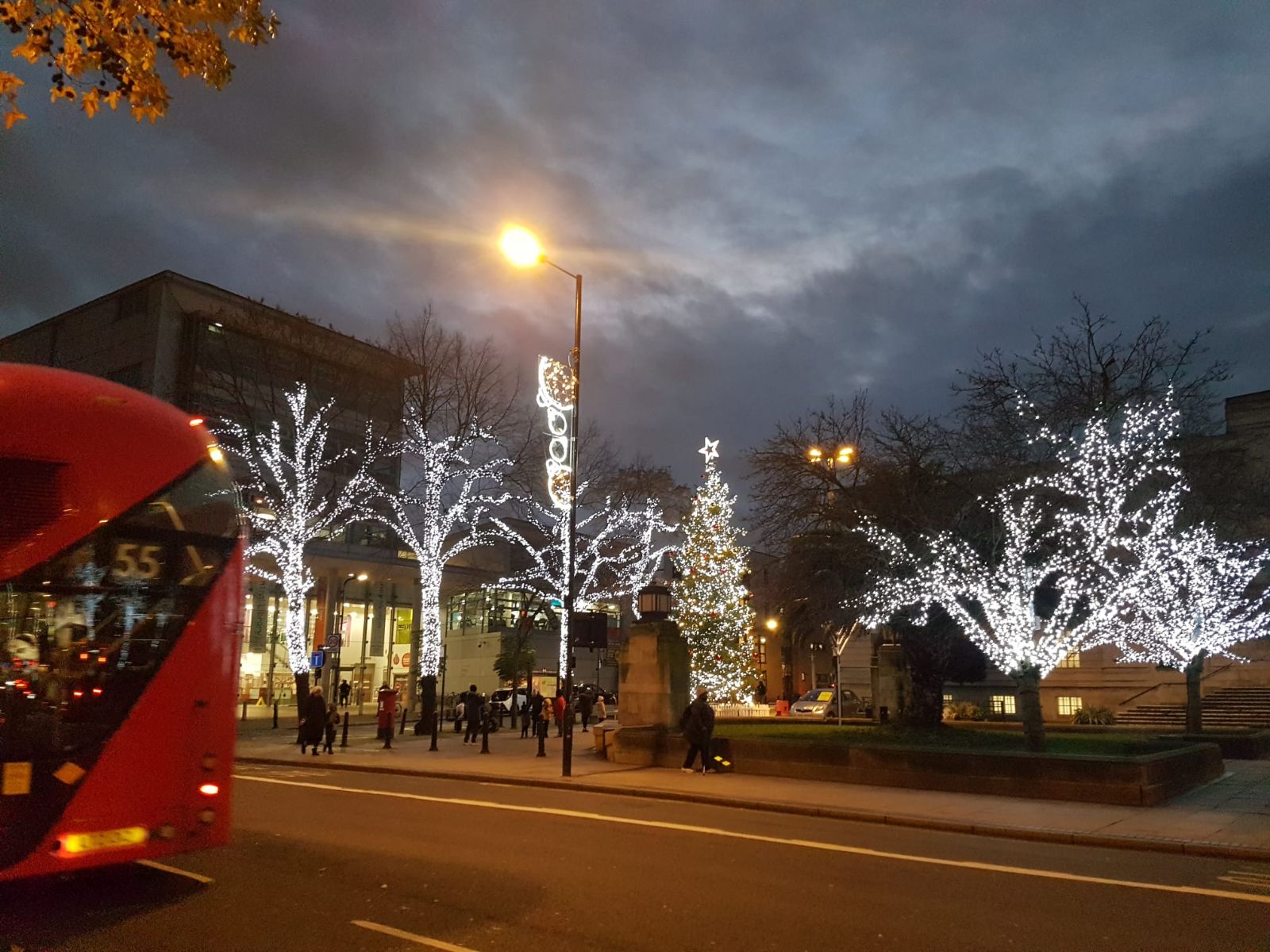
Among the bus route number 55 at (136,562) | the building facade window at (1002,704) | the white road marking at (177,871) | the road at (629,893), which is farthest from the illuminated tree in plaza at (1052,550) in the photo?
the building facade window at (1002,704)

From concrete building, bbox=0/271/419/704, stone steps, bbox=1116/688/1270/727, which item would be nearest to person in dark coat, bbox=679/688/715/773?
concrete building, bbox=0/271/419/704

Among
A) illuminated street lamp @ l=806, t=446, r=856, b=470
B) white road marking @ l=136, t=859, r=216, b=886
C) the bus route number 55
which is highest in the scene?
illuminated street lamp @ l=806, t=446, r=856, b=470

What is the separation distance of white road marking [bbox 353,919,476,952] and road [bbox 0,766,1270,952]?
22 millimetres

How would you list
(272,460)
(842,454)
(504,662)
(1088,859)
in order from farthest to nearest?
(504,662) < (272,460) < (842,454) < (1088,859)

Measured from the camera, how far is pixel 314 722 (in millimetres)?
24828

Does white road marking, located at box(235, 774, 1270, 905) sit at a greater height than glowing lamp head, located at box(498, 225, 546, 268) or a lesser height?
lesser

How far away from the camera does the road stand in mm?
7023

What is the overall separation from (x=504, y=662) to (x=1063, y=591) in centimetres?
4123

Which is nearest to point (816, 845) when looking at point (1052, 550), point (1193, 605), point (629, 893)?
point (629, 893)

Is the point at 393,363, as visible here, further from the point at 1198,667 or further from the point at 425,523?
the point at 1198,667

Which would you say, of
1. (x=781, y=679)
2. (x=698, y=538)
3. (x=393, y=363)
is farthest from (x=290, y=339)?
(x=781, y=679)

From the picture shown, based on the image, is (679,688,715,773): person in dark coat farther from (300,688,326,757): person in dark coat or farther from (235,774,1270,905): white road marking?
(300,688,326,757): person in dark coat

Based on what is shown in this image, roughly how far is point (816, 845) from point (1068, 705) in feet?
117

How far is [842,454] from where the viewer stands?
2514cm
